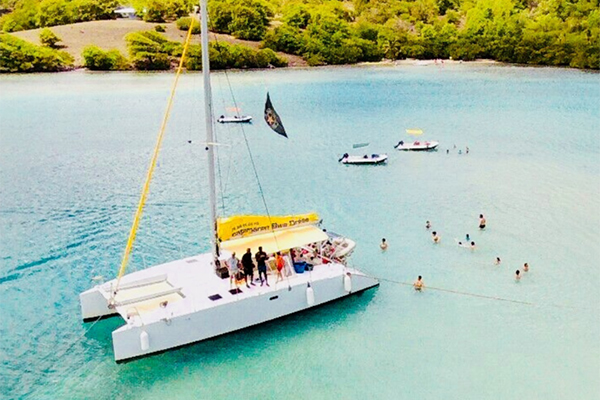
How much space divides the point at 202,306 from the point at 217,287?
5.63 ft

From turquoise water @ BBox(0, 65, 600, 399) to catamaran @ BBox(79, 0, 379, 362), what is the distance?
0.94 meters

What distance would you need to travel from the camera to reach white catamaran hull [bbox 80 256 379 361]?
2320 centimetres

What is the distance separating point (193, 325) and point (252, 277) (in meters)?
3.52

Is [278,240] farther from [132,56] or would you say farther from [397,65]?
[397,65]

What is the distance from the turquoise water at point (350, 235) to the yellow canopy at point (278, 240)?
3153 millimetres

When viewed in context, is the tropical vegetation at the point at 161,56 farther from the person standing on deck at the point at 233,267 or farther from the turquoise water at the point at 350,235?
the person standing on deck at the point at 233,267

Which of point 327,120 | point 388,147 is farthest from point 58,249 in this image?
point 327,120

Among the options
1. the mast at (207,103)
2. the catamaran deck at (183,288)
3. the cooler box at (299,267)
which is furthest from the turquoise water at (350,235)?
the mast at (207,103)

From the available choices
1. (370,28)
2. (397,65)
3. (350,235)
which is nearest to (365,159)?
(350,235)

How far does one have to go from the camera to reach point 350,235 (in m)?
37.6

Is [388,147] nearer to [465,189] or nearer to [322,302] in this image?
[465,189]

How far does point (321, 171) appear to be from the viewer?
5372 cm

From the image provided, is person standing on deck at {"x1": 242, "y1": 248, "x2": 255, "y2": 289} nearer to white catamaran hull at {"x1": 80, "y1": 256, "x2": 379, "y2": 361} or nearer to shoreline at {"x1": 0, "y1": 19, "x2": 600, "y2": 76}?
white catamaran hull at {"x1": 80, "y1": 256, "x2": 379, "y2": 361}

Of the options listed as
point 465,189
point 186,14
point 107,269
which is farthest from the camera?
point 186,14
